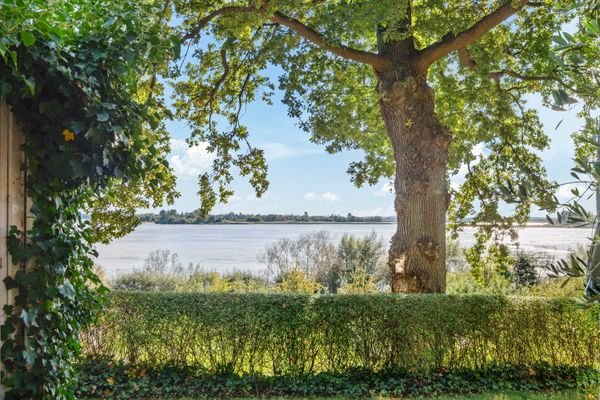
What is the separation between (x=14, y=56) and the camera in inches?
77.6

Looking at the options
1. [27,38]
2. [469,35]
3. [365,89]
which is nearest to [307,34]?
[469,35]

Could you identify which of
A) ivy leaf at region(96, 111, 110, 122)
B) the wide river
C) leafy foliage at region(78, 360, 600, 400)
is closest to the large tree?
leafy foliage at region(78, 360, 600, 400)

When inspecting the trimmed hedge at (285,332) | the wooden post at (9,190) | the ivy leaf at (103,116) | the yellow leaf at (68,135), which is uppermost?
the ivy leaf at (103,116)

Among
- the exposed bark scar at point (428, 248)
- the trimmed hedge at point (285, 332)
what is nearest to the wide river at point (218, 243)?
the exposed bark scar at point (428, 248)

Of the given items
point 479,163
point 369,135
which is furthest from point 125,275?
point 479,163

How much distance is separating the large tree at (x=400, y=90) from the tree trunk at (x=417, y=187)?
0.6 inches

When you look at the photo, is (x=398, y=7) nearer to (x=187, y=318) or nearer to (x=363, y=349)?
(x=363, y=349)

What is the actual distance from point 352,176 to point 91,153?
7100 mm

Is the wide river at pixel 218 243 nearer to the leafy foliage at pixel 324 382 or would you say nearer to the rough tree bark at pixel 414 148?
the rough tree bark at pixel 414 148

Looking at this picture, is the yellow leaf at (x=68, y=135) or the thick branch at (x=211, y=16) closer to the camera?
the yellow leaf at (x=68, y=135)

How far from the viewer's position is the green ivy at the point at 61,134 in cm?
231

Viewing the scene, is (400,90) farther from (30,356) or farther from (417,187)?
(30,356)

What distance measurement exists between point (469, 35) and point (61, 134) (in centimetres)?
572

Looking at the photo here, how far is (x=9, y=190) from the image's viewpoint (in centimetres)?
237
